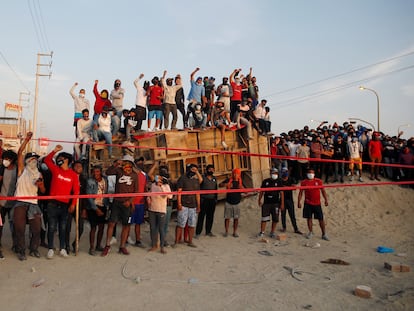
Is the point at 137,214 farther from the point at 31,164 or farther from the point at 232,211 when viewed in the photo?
the point at 232,211

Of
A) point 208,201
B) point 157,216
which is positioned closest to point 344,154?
point 208,201

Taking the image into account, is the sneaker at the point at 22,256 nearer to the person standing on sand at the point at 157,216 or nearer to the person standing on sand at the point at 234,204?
the person standing on sand at the point at 157,216

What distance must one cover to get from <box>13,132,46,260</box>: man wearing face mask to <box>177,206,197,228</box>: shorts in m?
3.05

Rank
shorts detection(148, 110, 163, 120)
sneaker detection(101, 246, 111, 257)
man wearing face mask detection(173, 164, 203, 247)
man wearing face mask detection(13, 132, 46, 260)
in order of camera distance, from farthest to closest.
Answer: shorts detection(148, 110, 163, 120) → man wearing face mask detection(173, 164, 203, 247) → sneaker detection(101, 246, 111, 257) → man wearing face mask detection(13, 132, 46, 260)

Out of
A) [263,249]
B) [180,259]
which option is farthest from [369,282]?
[180,259]

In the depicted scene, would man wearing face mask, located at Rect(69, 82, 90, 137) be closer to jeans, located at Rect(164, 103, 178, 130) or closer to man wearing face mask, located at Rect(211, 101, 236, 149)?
jeans, located at Rect(164, 103, 178, 130)

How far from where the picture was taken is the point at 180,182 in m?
8.21

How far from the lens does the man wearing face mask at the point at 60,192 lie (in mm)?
6441

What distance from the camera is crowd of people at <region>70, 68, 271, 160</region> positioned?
1016 cm

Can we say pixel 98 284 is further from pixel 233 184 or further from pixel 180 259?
pixel 233 184

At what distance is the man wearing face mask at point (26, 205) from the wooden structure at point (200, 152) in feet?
10.4

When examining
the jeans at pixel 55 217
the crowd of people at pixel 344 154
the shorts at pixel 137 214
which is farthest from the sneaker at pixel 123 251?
the crowd of people at pixel 344 154

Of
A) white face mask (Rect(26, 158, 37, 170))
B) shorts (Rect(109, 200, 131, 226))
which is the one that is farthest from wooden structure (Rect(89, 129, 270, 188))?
white face mask (Rect(26, 158, 37, 170))

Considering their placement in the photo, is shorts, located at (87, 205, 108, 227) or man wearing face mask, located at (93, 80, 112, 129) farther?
man wearing face mask, located at (93, 80, 112, 129)
